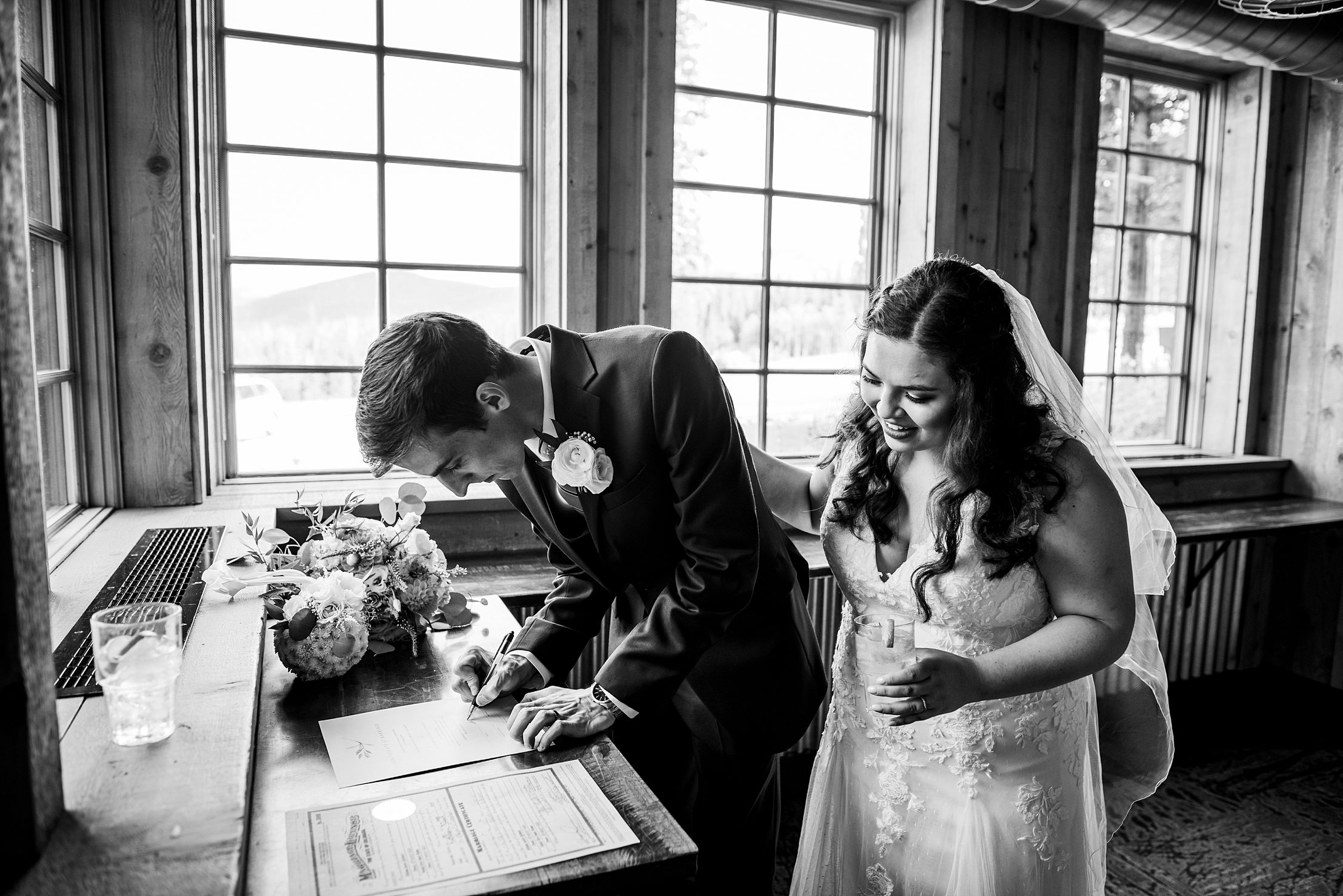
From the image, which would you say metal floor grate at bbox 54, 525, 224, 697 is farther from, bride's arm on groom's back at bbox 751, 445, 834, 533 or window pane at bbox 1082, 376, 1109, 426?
window pane at bbox 1082, 376, 1109, 426

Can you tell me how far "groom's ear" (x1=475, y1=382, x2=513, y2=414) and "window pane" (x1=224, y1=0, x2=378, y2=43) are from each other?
81.3 inches

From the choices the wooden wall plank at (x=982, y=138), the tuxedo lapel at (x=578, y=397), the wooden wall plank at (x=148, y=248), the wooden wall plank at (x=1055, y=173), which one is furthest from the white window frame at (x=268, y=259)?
the wooden wall plank at (x=1055, y=173)

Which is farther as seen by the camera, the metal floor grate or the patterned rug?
the patterned rug

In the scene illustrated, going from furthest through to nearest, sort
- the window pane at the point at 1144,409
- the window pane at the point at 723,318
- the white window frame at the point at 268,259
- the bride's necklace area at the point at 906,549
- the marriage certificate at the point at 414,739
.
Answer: the window pane at the point at 1144,409 < the window pane at the point at 723,318 < the white window frame at the point at 268,259 < the bride's necklace area at the point at 906,549 < the marriage certificate at the point at 414,739

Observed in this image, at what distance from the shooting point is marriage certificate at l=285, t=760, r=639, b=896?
99 centimetres

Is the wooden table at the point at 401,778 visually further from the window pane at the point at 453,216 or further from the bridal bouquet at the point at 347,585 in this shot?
the window pane at the point at 453,216

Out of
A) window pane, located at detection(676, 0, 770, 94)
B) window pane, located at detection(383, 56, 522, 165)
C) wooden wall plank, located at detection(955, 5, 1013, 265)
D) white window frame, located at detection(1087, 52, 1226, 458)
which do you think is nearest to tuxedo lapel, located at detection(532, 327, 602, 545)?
window pane, located at detection(383, 56, 522, 165)

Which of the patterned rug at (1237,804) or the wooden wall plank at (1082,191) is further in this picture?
the wooden wall plank at (1082,191)

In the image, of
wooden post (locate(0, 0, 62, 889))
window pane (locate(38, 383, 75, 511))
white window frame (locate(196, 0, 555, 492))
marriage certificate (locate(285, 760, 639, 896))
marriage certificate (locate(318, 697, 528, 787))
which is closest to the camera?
wooden post (locate(0, 0, 62, 889))

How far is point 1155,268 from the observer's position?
4.48 m

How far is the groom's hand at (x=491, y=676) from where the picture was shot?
1.51m

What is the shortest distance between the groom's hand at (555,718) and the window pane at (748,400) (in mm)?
2264

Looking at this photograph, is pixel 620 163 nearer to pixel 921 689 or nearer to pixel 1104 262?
pixel 921 689

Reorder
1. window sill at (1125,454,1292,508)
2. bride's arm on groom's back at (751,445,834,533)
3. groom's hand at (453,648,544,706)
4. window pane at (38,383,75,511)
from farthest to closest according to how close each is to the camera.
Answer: window sill at (1125,454,1292,508)
window pane at (38,383,75,511)
bride's arm on groom's back at (751,445,834,533)
groom's hand at (453,648,544,706)
